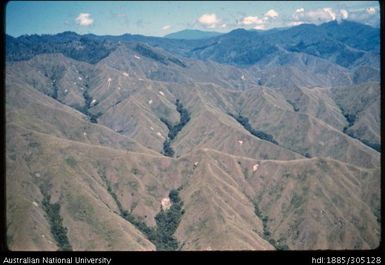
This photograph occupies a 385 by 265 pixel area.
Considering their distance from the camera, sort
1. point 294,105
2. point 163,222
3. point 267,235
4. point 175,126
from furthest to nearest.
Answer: point 294,105 < point 175,126 < point 163,222 < point 267,235

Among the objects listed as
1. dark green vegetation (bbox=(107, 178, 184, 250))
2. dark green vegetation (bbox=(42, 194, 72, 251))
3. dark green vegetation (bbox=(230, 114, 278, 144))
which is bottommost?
dark green vegetation (bbox=(230, 114, 278, 144))

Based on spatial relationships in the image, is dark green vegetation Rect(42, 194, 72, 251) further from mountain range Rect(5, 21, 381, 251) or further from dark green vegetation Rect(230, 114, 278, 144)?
dark green vegetation Rect(230, 114, 278, 144)

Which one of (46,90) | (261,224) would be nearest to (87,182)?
(261,224)

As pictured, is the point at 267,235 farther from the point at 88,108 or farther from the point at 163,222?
the point at 88,108

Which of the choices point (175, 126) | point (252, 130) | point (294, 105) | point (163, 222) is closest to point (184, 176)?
point (163, 222)

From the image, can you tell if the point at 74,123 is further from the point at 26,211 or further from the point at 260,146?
the point at 26,211

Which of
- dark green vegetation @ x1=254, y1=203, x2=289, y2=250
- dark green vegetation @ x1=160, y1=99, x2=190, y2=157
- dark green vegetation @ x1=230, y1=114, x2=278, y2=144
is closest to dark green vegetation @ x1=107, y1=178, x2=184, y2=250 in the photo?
dark green vegetation @ x1=254, y1=203, x2=289, y2=250
